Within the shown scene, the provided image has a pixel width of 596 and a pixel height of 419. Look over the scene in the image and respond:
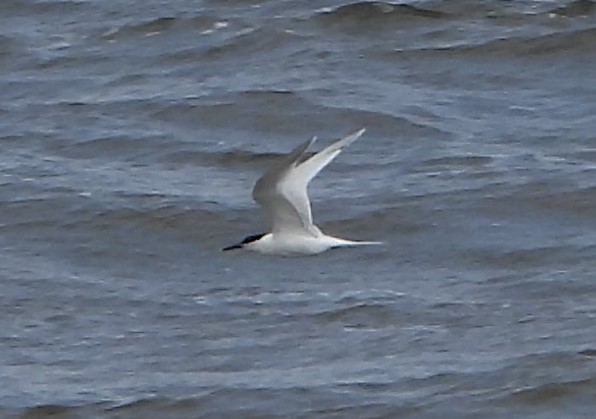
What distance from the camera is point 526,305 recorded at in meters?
14.8

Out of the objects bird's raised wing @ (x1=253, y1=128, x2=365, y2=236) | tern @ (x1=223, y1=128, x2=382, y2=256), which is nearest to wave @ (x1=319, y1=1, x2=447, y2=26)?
tern @ (x1=223, y1=128, x2=382, y2=256)

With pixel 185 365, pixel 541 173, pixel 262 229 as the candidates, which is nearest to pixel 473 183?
pixel 541 173

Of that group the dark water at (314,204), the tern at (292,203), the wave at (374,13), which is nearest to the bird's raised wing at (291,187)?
the tern at (292,203)

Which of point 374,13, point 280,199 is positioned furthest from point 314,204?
point 374,13

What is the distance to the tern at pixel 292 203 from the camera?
12.3 metres

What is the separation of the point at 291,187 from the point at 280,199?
12 cm

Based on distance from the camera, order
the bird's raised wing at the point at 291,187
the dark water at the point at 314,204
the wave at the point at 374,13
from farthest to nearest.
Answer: the wave at the point at 374,13
the dark water at the point at 314,204
the bird's raised wing at the point at 291,187

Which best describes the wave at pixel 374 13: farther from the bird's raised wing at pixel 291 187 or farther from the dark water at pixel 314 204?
the bird's raised wing at pixel 291 187

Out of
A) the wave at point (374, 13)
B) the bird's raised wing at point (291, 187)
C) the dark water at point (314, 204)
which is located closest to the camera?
the bird's raised wing at point (291, 187)

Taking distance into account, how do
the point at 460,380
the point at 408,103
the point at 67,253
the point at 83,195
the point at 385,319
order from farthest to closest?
the point at 408,103, the point at 83,195, the point at 67,253, the point at 385,319, the point at 460,380

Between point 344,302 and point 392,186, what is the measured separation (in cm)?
267

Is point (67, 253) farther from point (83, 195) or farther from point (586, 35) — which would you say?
point (586, 35)

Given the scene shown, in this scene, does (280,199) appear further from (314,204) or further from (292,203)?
(314,204)

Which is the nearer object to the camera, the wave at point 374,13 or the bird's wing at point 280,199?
the bird's wing at point 280,199
